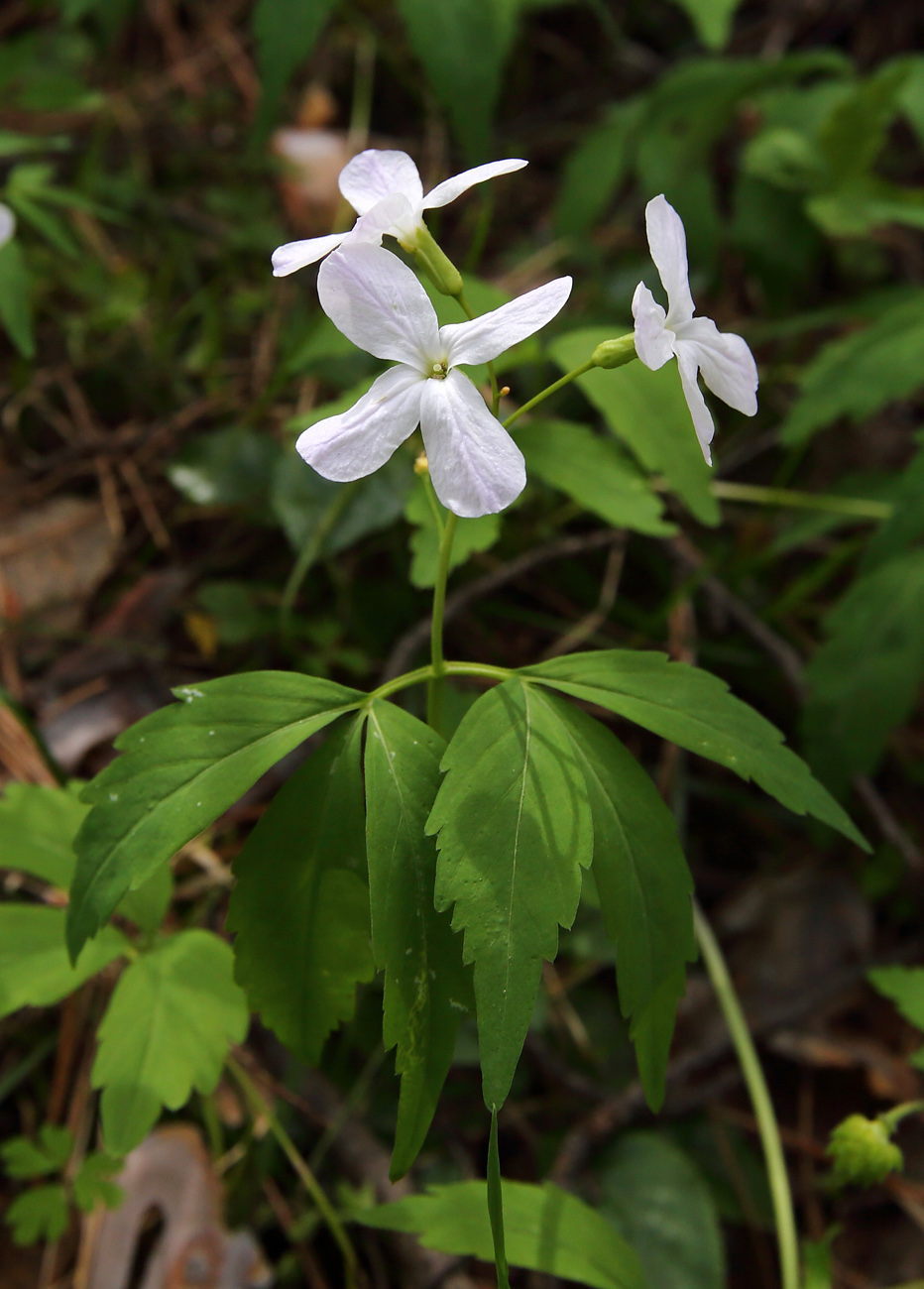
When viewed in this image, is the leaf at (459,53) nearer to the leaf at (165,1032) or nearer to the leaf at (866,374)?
the leaf at (866,374)

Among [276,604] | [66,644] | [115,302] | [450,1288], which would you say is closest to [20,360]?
[115,302]

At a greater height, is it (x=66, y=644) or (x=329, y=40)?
(x=329, y=40)

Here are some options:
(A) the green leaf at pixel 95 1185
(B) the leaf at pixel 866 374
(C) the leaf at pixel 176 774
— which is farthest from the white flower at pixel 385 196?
(A) the green leaf at pixel 95 1185

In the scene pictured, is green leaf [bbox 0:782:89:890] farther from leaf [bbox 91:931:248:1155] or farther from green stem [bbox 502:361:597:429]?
green stem [bbox 502:361:597:429]

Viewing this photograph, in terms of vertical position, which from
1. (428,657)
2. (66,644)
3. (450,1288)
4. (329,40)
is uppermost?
(329,40)

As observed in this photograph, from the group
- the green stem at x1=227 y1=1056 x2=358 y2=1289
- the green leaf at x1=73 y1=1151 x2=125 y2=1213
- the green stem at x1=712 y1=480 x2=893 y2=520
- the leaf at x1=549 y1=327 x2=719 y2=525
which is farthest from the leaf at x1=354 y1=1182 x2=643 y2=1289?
the green stem at x1=712 y1=480 x2=893 y2=520

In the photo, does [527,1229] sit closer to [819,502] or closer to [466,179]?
[466,179]

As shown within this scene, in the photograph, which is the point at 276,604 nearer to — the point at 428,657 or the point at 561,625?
the point at 428,657
